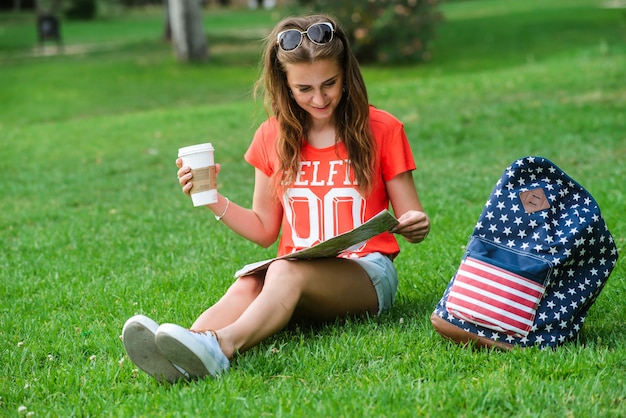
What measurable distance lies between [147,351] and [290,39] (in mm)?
1344

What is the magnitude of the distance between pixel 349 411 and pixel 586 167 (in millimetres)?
4753

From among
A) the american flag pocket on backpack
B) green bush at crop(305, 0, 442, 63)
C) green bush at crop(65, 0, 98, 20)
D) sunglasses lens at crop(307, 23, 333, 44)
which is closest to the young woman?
sunglasses lens at crop(307, 23, 333, 44)

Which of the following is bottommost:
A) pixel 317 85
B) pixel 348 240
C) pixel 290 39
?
pixel 348 240

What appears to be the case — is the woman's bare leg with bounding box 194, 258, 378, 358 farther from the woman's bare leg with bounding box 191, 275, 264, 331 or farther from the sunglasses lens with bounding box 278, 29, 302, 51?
the sunglasses lens with bounding box 278, 29, 302, 51

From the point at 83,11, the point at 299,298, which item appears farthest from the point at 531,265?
the point at 83,11

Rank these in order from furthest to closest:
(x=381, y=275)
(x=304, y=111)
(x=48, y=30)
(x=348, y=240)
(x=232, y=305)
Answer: (x=48, y=30), (x=304, y=111), (x=381, y=275), (x=232, y=305), (x=348, y=240)

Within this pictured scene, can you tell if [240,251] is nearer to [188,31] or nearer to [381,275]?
[381,275]

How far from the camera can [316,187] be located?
3684 mm

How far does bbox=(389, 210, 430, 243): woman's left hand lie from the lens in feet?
11.0

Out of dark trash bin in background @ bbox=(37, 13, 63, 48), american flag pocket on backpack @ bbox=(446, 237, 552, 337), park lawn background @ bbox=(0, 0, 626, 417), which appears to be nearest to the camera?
park lawn background @ bbox=(0, 0, 626, 417)

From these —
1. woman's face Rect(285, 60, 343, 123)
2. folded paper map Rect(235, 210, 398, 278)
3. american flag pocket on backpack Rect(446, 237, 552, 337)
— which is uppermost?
woman's face Rect(285, 60, 343, 123)

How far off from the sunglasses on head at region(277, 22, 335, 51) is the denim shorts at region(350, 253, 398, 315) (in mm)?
887

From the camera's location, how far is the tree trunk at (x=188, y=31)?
59.4ft

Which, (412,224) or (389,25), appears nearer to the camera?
(412,224)
